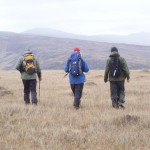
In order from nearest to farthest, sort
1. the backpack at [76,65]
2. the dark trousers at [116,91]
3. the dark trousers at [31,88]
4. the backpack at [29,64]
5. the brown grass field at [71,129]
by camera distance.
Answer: the brown grass field at [71,129]
the backpack at [76,65]
the backpack at [29,64]
the dark trousers at [116,91]
the dark trousers at [31,88]

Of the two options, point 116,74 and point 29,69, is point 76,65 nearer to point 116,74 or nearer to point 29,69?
point 116,74

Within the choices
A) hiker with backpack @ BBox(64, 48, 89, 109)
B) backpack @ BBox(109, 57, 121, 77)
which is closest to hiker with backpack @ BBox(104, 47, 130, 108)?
backpack @ BBox(109, 57, 121, 77)

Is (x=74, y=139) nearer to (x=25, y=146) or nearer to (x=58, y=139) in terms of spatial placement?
(x=58, y=139)

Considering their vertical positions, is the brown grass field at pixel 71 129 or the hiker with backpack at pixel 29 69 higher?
the hiker with backpack at pixel 29 69

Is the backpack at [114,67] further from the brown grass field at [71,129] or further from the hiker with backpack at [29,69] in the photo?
the hiker with backpack at [29,69]

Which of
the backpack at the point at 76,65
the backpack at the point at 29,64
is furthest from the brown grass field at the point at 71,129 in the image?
the backpack at the point at 29,64

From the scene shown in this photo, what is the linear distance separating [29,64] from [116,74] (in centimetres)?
253

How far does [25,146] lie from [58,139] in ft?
2.41

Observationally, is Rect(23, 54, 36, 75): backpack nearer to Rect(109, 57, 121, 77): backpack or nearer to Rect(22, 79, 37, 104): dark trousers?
Rect(22, 79, 37, 104): dark trousers

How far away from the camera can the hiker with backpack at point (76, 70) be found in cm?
1275

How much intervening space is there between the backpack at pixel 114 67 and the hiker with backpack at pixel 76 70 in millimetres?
688

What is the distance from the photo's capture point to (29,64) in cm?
1304

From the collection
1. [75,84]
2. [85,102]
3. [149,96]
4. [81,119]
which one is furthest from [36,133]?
[149,96]

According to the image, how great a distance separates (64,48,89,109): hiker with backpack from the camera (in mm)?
12749
